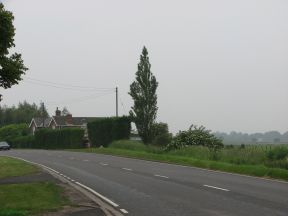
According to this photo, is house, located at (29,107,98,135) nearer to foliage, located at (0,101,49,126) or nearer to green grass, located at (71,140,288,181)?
foliage, located at (0,101,49,126)

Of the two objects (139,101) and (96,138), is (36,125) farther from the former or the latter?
(139,101)

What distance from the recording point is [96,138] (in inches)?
2530

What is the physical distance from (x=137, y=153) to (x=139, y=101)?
7.64 meters

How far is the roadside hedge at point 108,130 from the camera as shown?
59344 mm

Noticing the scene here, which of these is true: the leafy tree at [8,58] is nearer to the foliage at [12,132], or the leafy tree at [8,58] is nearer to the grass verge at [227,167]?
the grass verge at [227,167]

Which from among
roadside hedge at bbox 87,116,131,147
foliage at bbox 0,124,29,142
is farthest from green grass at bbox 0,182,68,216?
foliage at bbox 0,124,29,142

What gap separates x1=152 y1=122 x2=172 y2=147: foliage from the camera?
2082 inches

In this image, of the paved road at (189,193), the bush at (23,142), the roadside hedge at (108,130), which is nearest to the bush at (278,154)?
the paved road at (189,193)

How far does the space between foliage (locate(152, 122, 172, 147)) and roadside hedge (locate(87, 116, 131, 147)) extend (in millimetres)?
4713

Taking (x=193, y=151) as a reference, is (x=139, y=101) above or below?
above

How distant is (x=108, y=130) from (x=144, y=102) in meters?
11.0

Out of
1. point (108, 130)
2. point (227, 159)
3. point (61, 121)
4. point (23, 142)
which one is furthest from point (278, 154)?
point (61, 121)

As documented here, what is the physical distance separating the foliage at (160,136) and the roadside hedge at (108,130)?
4.71m

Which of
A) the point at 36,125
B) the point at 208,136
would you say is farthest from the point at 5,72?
the point at 36,125
